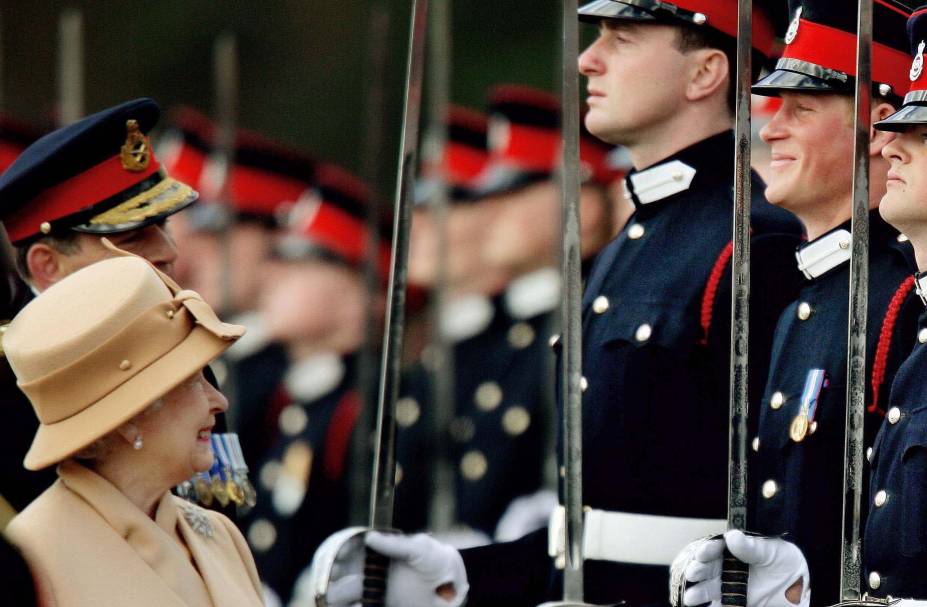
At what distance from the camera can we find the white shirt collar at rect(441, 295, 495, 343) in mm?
9781

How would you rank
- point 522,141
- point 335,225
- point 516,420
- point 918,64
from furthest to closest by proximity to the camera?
point 335,225 < point 522,141 < point 516,420 < point 918,64

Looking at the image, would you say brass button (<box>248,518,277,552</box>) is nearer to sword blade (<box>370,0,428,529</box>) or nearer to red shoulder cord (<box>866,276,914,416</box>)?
sword blade (<box>370,0,428,529</box>)

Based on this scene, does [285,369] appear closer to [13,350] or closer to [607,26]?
[607,26]

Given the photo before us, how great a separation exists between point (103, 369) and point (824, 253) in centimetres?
161

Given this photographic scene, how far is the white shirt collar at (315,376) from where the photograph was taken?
10.2 m

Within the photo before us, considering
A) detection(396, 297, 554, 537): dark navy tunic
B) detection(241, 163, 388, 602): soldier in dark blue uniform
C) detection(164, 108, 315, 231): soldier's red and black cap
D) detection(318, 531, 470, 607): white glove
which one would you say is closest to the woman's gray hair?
detection(318, 531, 470, 607): white glove

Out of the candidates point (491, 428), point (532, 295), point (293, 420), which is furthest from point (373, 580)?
point (293, 420)

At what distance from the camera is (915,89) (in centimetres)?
425

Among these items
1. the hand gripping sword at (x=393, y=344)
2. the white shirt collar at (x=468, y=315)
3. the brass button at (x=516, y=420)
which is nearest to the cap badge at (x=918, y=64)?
the hand gripping sword at (x=393, y=344)

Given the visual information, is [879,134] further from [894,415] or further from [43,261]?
[43,261]

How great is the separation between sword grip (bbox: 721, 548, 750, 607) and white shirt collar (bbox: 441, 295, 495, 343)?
548 centimetres

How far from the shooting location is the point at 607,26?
5031 mm

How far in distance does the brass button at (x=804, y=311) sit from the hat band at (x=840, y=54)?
48 cm

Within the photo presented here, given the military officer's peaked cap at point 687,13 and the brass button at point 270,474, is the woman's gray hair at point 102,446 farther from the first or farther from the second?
the brass button at point 270,474
